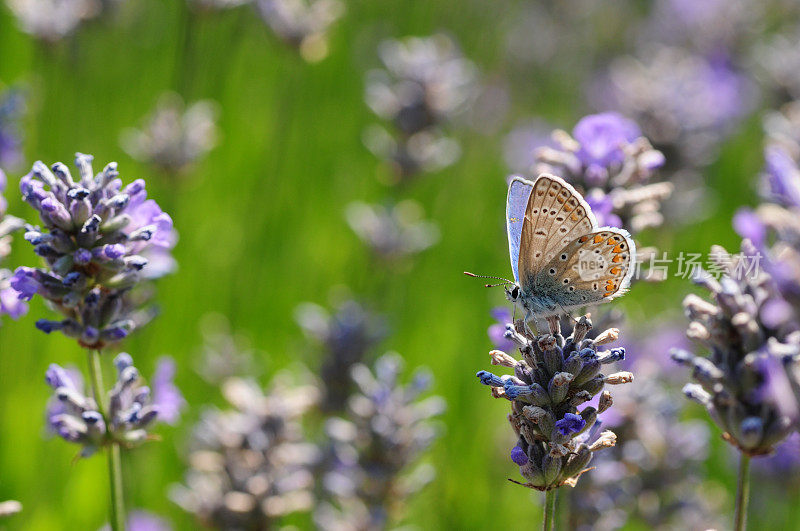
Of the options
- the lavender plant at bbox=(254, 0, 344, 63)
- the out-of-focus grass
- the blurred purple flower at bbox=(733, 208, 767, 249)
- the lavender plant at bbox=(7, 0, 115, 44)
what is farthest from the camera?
the lavender plant at bbox=(254, 0, 344, 63)

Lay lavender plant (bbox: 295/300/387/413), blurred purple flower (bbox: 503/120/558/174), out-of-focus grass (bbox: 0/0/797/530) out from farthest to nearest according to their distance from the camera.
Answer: blurred purple flower (bbox: 503/120/558/174), out-of-focus grass (bbox: 0/0/797/530), lavender plant (bbox: 295/300/387/413)

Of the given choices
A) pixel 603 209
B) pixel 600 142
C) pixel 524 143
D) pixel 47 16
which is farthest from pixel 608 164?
pixel 524 143

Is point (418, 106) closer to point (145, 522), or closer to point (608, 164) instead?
point (608, 164)

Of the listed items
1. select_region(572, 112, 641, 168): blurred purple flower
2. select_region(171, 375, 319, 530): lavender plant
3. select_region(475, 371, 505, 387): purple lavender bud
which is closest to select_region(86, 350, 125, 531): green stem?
select_region(171, 375, 319, 530): lavender plant

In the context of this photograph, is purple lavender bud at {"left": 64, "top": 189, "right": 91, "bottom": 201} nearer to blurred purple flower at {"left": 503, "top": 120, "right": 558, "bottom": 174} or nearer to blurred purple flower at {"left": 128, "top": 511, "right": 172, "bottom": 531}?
blurred purple flower at {"left": 128, "top": 511, "right": 172, "bottom": 531}

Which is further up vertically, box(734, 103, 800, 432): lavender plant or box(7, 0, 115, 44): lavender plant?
box(7, 0, 115, 44): lavender plant

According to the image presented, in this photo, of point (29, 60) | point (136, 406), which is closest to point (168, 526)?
point (136, 406)

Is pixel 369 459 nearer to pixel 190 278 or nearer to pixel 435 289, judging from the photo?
pixel 190 278
